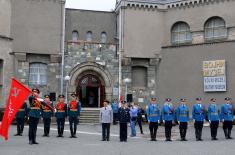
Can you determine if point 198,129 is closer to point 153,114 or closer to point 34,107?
point 153,114

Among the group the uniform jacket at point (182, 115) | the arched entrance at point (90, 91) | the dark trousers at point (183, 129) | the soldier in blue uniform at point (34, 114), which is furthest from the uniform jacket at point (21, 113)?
the arched entrance at point (90, 91)

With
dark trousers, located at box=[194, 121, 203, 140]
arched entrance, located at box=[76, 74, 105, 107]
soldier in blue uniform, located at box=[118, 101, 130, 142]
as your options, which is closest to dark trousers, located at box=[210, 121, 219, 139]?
dark trousers, located at box=[194, 121, 203, 140]

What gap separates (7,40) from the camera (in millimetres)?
28219

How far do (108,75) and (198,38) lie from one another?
24.7ft

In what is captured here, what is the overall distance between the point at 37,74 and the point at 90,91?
472 cm

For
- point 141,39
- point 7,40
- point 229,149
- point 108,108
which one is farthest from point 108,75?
point 229,149

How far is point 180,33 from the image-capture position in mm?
30375

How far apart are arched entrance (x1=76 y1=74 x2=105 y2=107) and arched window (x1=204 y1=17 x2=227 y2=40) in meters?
9.24

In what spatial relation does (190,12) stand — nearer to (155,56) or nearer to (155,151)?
(155,56)

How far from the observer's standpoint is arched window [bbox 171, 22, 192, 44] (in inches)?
1186

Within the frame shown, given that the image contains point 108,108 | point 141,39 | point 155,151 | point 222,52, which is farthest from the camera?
point 141,39

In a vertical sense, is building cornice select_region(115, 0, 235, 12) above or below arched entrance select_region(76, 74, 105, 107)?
above

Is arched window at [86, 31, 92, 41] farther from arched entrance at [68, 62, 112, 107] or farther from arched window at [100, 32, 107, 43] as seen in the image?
arched entrance at [68, 62, 112, 107]

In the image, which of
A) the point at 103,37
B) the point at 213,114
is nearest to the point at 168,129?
the point at 213,114
